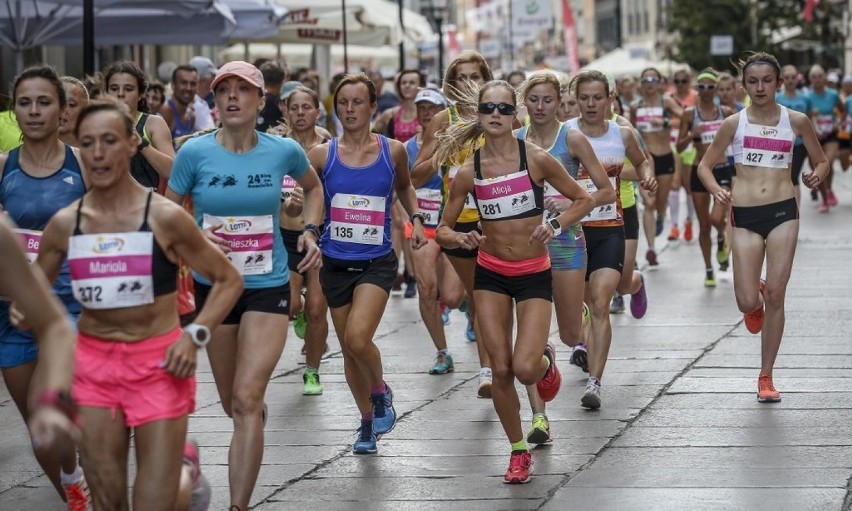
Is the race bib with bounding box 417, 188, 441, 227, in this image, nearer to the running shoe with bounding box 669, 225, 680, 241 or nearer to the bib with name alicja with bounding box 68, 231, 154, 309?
the bib with name alicja with bounding box 68, 231, 154, 309

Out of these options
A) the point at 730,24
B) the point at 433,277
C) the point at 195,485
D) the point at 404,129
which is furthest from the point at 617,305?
the point at 730,24

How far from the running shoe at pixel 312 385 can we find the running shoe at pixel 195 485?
14.7 ft

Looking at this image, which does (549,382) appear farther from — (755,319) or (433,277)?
(433,277)

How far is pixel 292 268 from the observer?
10.4 meters

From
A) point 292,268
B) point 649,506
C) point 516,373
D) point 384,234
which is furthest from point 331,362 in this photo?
point 649,506

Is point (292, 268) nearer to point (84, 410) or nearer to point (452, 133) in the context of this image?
point (452, 133)

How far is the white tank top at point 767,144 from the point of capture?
9.71m

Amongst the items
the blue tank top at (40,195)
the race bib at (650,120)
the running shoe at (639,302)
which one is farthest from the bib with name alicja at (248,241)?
the race bib at (650,120)

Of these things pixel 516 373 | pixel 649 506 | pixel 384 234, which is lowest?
pixel 649 506

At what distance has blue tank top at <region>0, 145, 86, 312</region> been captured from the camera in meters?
6.81

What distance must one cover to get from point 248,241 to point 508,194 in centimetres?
152

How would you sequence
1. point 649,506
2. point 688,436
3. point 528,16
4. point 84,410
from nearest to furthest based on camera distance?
point 84,410 → point 649,506 → point 688,436 → point 528,16

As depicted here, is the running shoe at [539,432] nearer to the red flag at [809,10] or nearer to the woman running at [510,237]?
the woman running at [510,237]

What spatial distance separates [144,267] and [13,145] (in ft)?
14.4
